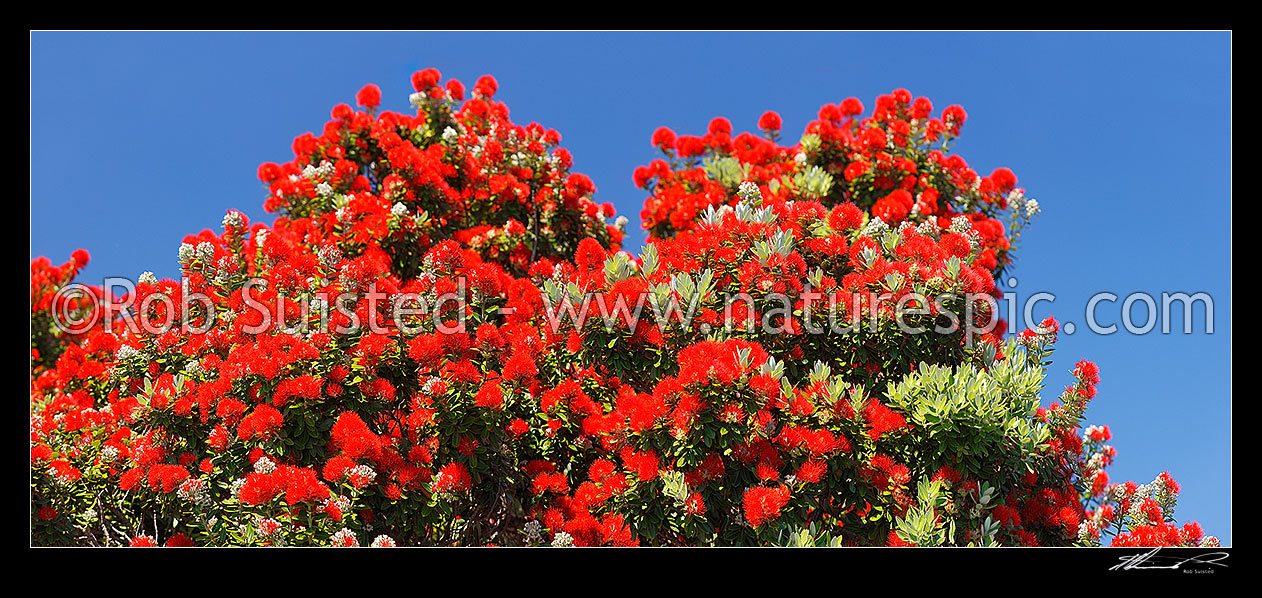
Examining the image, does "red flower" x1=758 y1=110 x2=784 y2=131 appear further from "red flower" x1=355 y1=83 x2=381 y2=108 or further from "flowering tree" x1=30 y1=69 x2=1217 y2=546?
"red flower" x1=355 y1=83 x2=381 y2=108

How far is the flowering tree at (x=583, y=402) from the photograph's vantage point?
4.84 m

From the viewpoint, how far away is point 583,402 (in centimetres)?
557
